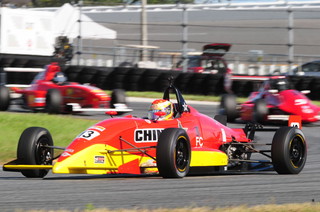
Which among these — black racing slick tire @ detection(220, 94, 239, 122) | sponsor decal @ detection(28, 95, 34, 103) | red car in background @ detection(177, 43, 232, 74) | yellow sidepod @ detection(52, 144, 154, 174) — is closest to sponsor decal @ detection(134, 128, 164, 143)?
yellow sidepod @ detection(52, 144, 154, 174)

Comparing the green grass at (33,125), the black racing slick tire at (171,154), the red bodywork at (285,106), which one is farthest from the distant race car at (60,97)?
the black racing slick tire at (171,154)

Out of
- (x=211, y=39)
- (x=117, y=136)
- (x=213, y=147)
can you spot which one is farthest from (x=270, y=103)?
(x=211, y=39)

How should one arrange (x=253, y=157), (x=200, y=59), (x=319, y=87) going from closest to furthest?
(x=253, y=157) → (x=319, y=87) → (x=200, y=59)

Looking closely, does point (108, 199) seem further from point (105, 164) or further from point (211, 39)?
point (211, 39)

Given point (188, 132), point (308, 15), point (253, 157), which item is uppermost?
point (308, 15)

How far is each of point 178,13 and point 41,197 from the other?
29.0 metres

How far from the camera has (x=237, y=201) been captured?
6047mm

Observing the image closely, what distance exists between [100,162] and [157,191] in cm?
114

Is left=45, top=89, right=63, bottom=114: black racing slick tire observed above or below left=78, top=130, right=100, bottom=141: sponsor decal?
below

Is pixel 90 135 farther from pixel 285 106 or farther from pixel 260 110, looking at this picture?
pixel 285 106

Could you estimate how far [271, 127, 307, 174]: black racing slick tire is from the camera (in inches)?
331

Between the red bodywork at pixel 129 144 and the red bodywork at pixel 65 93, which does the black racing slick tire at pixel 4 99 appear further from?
the red bodywork at pixel 129 144

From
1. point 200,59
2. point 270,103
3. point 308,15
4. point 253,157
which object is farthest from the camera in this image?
point 308,15

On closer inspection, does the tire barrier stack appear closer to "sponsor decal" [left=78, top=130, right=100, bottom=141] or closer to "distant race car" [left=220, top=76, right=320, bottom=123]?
"distant race car" [left=220, top=76, right=320, bottom=123]
